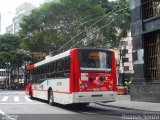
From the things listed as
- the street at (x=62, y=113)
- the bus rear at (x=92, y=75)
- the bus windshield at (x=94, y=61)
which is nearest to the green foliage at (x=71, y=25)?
the street at (x=62, y=113)

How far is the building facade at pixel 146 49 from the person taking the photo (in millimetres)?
22031

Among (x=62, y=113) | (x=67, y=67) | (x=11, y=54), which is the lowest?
(x=62, y=113)

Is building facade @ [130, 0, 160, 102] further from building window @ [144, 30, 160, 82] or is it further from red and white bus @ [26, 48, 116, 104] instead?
red and white bus @ [26, 48, 116, 104]

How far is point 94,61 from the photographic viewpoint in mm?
18297

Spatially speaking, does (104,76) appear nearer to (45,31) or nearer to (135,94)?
(135,94)

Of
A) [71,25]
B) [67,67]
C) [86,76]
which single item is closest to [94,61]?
[86,76]

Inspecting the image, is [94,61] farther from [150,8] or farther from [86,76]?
[150,8]

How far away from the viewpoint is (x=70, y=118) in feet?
47.7

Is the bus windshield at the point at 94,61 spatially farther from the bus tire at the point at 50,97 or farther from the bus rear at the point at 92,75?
the bus tire at the point at 50,97

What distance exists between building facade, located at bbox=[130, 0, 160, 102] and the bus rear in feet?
14.2

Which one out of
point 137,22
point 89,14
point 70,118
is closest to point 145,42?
point 137,22

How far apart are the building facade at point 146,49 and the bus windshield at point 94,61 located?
4563 mm

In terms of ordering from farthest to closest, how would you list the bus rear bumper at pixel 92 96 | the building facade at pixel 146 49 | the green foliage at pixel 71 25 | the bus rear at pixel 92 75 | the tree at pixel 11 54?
1. the tree at pixel 11 54
2. the green foliage at pixel 71 25
3. the building facade at pixel 146 49
4. the bus rear at pixel 92 75
5. the bus rear bumper at pixel 92 96

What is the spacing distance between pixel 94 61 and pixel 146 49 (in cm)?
601
